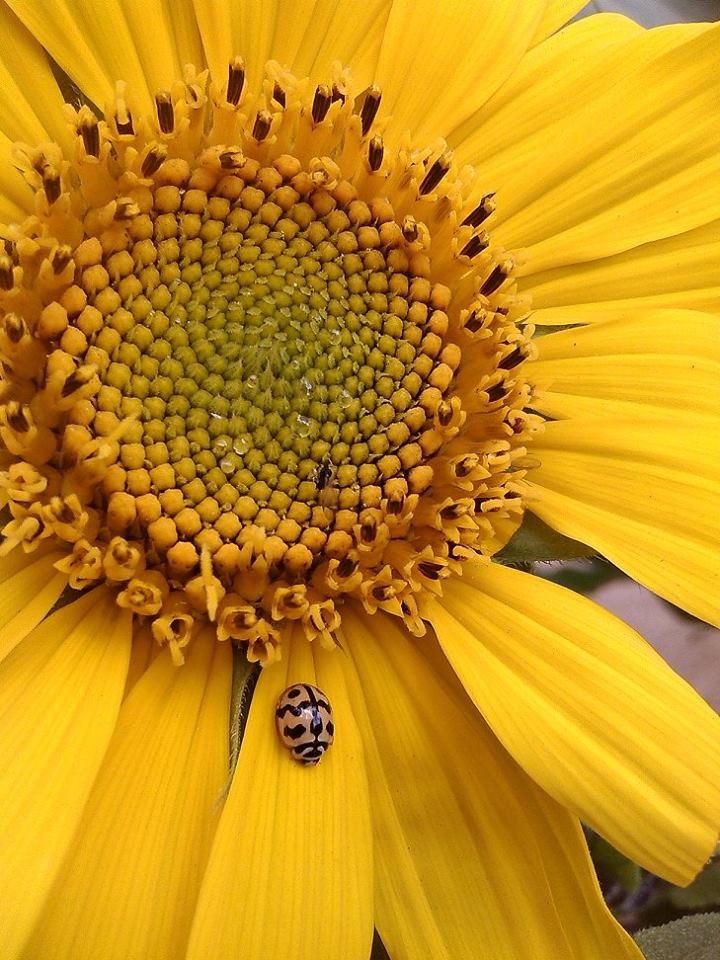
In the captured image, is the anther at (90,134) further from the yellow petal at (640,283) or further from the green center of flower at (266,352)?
the yellow petal at (640,283)

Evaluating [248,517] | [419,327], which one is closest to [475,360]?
[419,327]

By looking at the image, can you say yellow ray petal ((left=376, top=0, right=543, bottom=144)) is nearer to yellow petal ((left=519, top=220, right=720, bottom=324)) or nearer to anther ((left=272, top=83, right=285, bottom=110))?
anther ((left=272, top=83, right=285, bottom=110))

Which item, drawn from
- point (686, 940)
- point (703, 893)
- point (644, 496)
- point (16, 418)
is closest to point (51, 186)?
point (16, 418)

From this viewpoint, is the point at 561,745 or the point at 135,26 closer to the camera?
the point at 561,745

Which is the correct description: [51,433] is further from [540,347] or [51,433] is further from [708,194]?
[708,194]

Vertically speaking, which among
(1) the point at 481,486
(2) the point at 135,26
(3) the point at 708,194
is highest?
(3) the point at 708,194

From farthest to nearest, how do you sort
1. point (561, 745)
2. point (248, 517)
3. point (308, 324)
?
point (308, 324) < point (248, 517) < point (561, 745)
